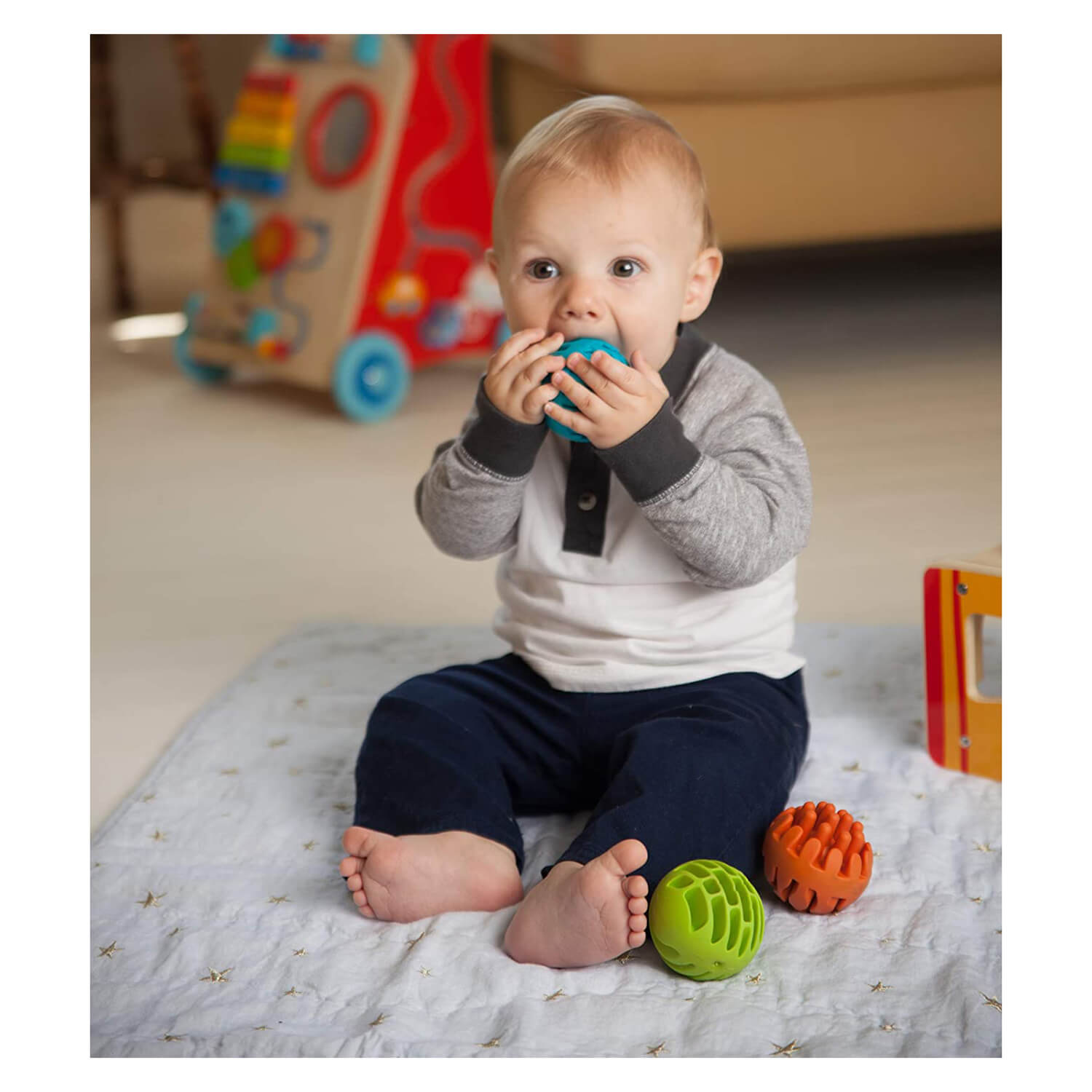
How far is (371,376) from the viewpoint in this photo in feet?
6.38

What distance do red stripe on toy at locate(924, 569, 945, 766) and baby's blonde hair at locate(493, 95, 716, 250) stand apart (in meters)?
0.30

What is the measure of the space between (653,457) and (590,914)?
0.26m

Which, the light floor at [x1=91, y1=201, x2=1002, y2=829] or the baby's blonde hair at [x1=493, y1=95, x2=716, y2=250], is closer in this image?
the baby's blonde hair at [x1=493, y1=95, x2=716, y2=250]

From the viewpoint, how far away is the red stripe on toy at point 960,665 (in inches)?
36.5

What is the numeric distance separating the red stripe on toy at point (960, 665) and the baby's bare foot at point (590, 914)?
324 millimetres

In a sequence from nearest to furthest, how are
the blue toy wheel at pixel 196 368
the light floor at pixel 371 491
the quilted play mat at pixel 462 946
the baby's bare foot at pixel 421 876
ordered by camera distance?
the quilted play mat at pixel 462 946 < the baby's bare foot at pixel 421 876 < the light floor at pixel 371 491 < the blue toy wheel at pixel 196 368

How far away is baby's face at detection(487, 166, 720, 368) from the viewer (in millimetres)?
801

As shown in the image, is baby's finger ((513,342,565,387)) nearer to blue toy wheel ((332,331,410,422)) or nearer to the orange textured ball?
the orange textured ball

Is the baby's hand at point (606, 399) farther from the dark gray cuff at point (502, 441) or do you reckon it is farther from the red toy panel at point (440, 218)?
the red toy panel at point (440, 218)

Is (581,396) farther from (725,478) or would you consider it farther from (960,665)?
(960,665)

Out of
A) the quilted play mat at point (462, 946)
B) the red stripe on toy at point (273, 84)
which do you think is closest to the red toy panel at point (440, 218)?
the red stripe on toy at point (273, 84)

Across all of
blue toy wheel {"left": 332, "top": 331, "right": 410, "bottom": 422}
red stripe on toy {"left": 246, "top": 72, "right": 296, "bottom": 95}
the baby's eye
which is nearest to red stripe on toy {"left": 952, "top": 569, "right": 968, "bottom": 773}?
the baby's eye

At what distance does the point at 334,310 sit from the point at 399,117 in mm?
285

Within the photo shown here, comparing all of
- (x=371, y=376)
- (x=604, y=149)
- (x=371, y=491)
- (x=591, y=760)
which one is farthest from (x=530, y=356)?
(x=371, y=376)
